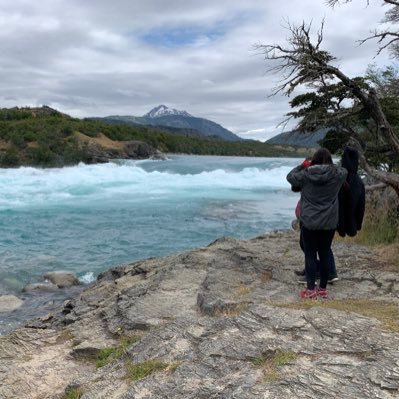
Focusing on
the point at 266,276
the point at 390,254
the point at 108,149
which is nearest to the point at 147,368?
the point at 266,276

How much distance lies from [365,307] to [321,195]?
1300 millimetres

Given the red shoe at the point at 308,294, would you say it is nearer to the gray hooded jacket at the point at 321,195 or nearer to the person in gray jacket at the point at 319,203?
the person in gray jacket at the point at 319,203

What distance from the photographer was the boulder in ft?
36.7

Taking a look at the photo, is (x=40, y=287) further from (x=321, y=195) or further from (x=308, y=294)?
(x=321, y=195)

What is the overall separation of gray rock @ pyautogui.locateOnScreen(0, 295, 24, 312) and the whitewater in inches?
45.4

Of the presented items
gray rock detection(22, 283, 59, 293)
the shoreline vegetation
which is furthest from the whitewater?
the shoreline vegetation

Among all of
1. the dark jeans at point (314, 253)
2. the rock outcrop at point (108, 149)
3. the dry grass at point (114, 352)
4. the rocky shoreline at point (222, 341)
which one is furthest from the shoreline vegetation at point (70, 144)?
the dry grass at point (114, 352)

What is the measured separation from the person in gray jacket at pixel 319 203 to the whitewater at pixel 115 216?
7.29 metres

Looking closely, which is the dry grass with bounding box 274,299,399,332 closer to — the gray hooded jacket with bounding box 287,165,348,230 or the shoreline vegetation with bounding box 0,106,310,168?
the gray hooded jacket with bounding box 287,165,348,230

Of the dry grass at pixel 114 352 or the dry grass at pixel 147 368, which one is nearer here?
the dry grass at pixel 147 368

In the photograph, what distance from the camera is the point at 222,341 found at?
4660 mm

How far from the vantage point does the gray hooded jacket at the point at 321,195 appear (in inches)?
225

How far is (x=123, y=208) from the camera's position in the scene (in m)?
24.2

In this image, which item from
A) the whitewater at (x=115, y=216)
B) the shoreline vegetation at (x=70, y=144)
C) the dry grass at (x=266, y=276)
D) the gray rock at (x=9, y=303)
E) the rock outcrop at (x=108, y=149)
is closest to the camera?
the dry grass at (x=266, y=276)
